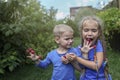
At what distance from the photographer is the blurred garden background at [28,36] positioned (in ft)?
18.5

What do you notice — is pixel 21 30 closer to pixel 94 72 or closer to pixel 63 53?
pixel 63 53

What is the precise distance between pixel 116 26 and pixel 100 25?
120 inches

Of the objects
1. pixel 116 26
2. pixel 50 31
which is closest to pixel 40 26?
pixel 50 31

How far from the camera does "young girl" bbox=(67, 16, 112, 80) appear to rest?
12.3 ft

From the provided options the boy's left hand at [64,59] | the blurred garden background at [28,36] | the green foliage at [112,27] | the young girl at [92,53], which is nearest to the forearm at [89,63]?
the young girl at [92,53]

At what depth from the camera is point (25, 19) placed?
19.1ft

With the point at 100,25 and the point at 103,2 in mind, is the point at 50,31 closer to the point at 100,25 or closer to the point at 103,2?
the point at 100,25

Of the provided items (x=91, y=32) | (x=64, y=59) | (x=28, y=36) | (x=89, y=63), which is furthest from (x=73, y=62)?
(x=28, y=36)

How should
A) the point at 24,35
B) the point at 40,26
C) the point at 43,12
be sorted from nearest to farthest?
the point at 24,35 → the point at 40,26 → the point at 43,12

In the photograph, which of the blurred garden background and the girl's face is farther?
the blurred garden background

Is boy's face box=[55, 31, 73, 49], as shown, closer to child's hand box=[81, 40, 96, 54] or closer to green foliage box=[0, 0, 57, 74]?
child's hand box=[81, 40, 96, 54]

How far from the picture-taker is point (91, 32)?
378 centimetres

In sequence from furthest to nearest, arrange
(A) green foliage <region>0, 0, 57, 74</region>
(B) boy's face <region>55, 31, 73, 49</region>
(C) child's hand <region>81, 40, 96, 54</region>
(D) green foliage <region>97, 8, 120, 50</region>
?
(D) green foliage <region>97, 8, 120, 50</region> < (A) green foliage <region>0, 0, 57, 74</region> < (B) boy's face <region>55, 31, 73, 49</region> < (C) child's hand <region>81, 40, 96, 54</region>

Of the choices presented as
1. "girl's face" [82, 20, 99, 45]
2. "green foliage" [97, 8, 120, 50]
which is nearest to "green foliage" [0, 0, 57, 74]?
"green foliage" [97, 8, 120, 50]
